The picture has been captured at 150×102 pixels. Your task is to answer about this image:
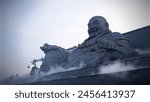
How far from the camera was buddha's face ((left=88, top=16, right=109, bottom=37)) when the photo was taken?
4238 mm

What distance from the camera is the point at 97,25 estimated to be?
167 inches

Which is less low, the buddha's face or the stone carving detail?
the buddha's face

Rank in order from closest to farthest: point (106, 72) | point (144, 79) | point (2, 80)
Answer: point (144, 79), point (106, 72), point (2, 80)

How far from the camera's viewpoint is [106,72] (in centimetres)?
355

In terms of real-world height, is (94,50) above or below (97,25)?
below

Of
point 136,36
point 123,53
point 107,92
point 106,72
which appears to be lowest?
point 107,92

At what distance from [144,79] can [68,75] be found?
1158mm

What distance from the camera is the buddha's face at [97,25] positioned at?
13.9ft

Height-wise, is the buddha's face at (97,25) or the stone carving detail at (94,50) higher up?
the buddha's face at (97,25)

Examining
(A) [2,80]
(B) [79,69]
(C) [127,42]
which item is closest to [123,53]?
(C) [127,42]

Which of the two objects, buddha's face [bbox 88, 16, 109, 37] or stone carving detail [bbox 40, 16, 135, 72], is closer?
stone carving detail [bbox 40, 16, 135, 72]

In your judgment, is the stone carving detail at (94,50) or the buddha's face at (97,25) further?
the buddha's face at (97,25)

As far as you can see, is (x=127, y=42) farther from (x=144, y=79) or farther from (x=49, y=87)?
(x=49, y=87)

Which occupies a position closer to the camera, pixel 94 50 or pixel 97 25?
pixel 94 50
